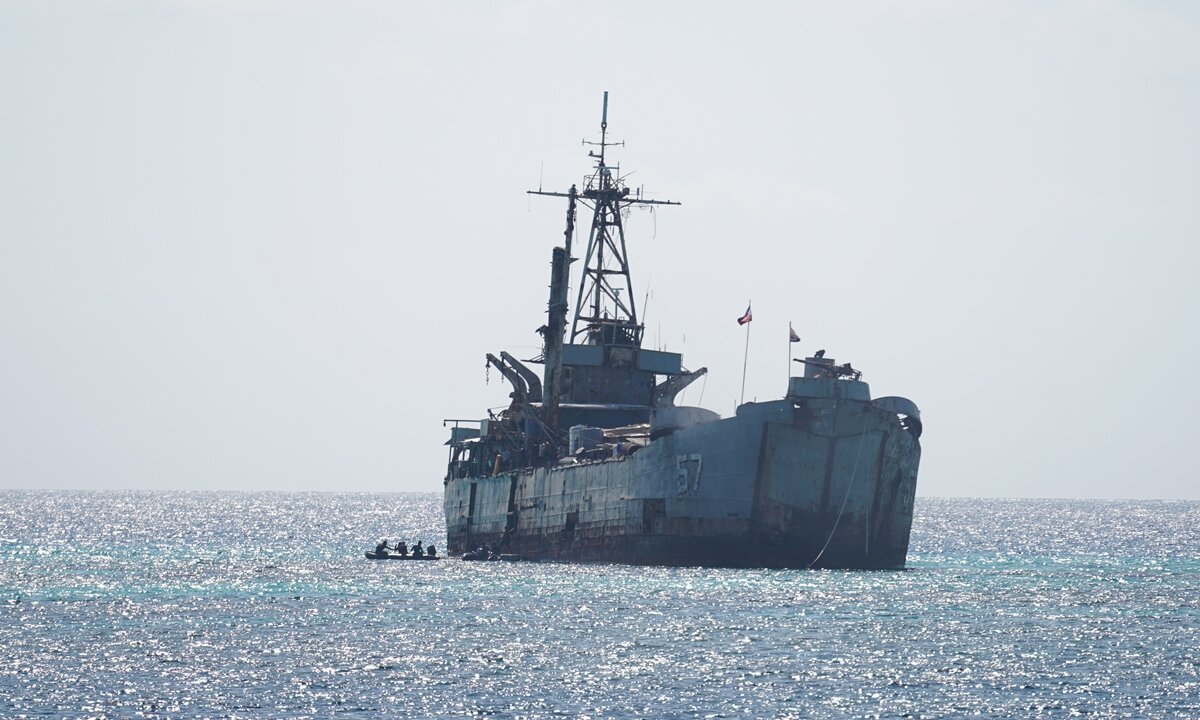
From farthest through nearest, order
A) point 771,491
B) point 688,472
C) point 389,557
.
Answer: point 389,557 < point 688,472 < point 771,491

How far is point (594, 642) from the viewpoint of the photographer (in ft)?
143

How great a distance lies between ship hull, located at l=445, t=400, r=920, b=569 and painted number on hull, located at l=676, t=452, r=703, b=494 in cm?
4

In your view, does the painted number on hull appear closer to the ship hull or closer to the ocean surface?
the ship hull

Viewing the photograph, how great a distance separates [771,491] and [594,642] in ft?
51.8

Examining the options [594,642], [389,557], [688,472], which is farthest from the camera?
[389,557]

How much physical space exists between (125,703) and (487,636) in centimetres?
1268

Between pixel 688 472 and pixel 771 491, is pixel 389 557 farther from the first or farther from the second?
pixel 771 491

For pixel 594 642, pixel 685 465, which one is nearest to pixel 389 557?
pixel 685 465

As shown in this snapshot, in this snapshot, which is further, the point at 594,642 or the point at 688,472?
the point at 688,472

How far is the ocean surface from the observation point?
34.7 m

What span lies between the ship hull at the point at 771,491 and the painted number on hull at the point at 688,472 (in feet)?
0.11

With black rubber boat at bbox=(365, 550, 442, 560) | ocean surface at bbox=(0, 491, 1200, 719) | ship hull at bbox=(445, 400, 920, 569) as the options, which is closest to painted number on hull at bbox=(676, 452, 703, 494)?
ship hull at bbox=(445, 400, 920, 569)

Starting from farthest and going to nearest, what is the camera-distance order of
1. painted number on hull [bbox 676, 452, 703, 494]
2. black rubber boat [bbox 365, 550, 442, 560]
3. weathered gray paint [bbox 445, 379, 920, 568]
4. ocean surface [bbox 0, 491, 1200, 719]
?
black rubber boat [bbox 365, 550, 442, 560]
painted number on hull [bbox 676, 452, 703, 494]
weathered gray paint [bbox 445, 379, 920, 568]
ocean surface [bbox 0, 491, 1200, 719]

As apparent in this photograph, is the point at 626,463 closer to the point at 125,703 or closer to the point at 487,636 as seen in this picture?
the point at 487,636
